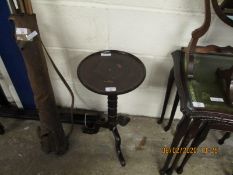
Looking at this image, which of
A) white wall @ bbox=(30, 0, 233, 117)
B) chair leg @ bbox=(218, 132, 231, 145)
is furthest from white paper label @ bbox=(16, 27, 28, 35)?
chair leg @ bbox=(218, 132, 231, 145)

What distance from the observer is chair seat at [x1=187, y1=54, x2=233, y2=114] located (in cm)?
108

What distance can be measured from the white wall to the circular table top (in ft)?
0.33

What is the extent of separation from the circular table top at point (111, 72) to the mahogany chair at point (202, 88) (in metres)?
0.22

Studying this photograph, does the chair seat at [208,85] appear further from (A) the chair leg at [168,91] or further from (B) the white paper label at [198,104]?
(A) the chair leg at [168,91]

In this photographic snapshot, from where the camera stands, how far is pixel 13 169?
154 centimetres

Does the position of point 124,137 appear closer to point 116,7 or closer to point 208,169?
point 208,169

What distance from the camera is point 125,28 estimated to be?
134 cm

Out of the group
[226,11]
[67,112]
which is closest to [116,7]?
[226,11]

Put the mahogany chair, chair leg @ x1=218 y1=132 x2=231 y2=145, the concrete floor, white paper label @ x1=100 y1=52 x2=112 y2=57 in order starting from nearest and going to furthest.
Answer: the mahogany chair → white paper label @ x1=100 y1=52 x2=112 y2=57 → the concrete floor → chair leg @ x1=218 y1=132 x2=231 y2=145

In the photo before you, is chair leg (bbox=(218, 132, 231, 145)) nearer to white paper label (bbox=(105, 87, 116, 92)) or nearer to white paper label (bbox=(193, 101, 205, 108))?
white paper label (bbox=(193, 101, 205, 108))

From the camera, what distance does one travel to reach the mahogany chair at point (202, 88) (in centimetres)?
107

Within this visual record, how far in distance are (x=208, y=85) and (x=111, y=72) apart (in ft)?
1.67

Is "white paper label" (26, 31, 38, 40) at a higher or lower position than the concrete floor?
higher

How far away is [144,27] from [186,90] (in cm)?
44
